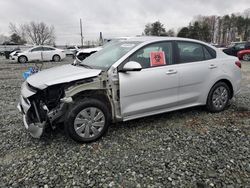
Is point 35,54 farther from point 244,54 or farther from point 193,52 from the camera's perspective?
point 244,54

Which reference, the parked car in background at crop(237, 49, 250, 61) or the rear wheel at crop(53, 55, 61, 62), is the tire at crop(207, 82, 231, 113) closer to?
the parked car in background at crop(237, 49, 250, 61)

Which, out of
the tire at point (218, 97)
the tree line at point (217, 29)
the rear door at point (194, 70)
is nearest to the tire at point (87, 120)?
the rear door at point (194, 70)

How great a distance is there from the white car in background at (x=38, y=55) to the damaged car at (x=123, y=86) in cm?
1358

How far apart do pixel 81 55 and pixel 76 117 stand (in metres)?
7.70

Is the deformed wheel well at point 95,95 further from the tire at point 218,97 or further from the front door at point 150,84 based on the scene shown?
the tire at point 218,97

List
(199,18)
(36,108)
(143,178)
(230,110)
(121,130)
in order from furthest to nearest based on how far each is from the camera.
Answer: (199,18) < (230,110) < (121,130) < (36,108) < (143,178)

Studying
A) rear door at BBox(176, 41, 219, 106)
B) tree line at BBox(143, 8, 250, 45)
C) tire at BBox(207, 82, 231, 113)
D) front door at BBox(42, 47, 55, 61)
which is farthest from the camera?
tree line at BBox(143, 8, 250, 45)

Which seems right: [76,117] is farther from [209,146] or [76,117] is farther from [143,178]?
[209,146]

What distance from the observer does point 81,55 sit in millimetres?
9992

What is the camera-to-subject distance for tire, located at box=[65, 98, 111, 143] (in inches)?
109

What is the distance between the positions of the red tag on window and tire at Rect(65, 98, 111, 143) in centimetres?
108

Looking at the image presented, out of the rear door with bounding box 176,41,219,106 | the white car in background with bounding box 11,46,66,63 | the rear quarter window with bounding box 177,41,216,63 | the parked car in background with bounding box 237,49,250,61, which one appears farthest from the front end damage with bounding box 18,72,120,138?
the parked car in background with bounding box 237,49,250,61

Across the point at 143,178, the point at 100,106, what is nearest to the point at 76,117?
the point at 100,106

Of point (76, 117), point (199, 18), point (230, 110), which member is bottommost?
point (230, 110)
